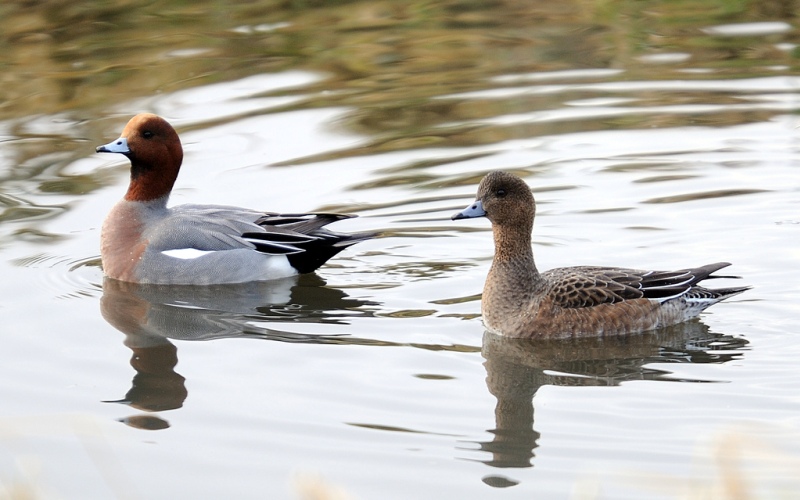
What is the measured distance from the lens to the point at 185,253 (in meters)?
8.95

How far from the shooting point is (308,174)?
34.7 feet

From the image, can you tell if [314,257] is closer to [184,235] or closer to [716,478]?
[184,235]

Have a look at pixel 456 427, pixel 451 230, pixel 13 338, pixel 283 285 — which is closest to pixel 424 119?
pixel 451 230

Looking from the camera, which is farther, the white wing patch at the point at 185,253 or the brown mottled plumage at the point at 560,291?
the white wing patch at the point at 185,253

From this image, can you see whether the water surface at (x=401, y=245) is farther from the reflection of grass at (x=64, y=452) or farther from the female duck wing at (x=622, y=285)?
the female duck wing at (x=622, y=285)

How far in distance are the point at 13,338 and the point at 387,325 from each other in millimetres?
2251

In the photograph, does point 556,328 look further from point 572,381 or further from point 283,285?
point 283,285

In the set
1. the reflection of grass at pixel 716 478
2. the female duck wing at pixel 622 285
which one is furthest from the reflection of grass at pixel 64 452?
the female duck wing at pixel 622 285

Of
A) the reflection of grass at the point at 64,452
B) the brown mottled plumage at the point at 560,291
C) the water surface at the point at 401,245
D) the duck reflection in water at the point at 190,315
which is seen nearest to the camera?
the reflection of grass at the point at 64,452

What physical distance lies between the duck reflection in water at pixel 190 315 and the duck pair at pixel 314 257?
0.17m

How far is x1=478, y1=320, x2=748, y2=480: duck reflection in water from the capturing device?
6.38m

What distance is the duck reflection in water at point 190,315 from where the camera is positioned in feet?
22.5

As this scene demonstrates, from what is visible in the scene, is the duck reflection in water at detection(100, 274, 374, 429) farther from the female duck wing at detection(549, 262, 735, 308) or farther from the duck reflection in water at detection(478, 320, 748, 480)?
the female duck wing at detection(549, 262, 735, 308)

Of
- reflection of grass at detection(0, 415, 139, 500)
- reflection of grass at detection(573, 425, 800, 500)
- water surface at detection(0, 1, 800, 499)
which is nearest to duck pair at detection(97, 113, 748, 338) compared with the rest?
water surface at detection(0, 1, 800, 499)
